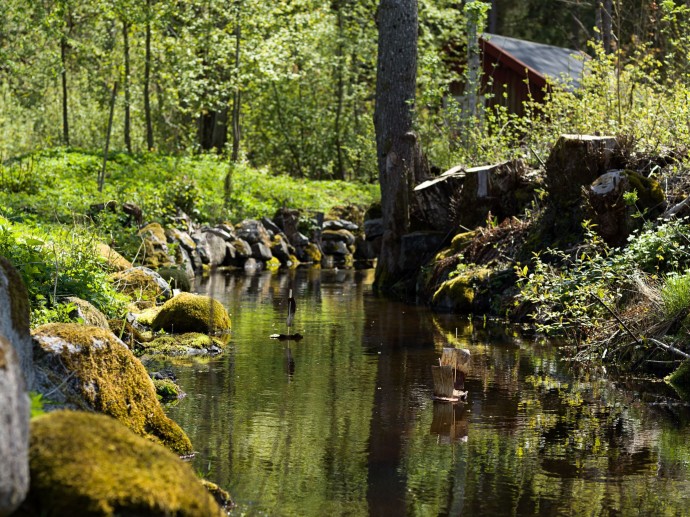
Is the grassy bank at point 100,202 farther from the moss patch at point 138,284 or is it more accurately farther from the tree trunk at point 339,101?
the tree trunk at point 339,101

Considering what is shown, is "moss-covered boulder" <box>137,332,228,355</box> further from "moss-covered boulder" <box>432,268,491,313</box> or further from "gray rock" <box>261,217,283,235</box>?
"gray rock" <box>261,217,283,235</box>

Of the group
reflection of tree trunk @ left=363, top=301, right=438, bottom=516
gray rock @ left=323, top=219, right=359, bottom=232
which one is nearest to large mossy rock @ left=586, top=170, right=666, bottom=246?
reflection of tree trunk @ left=363, top=301, right=438, bottom=516

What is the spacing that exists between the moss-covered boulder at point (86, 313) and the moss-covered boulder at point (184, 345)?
1463 mm

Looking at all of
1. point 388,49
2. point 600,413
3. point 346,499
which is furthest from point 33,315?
point 388,49

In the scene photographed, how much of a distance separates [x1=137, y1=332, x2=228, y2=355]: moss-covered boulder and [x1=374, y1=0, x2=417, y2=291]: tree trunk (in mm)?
7759

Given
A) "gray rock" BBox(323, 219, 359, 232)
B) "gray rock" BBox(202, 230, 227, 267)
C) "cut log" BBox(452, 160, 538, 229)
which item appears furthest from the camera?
"gray rock" BBox(323, 219, 359, 232)

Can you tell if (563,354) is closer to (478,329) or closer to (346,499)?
(478,329)

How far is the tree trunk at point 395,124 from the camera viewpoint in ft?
67.5

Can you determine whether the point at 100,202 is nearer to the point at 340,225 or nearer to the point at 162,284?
the point at 162,284

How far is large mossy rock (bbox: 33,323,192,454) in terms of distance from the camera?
7051mm

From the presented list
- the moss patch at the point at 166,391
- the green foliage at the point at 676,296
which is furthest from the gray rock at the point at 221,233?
the moss patch at the point at 166,391

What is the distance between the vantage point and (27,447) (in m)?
4.43

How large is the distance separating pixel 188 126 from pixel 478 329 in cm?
2402

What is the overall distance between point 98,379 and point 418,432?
280 cm
